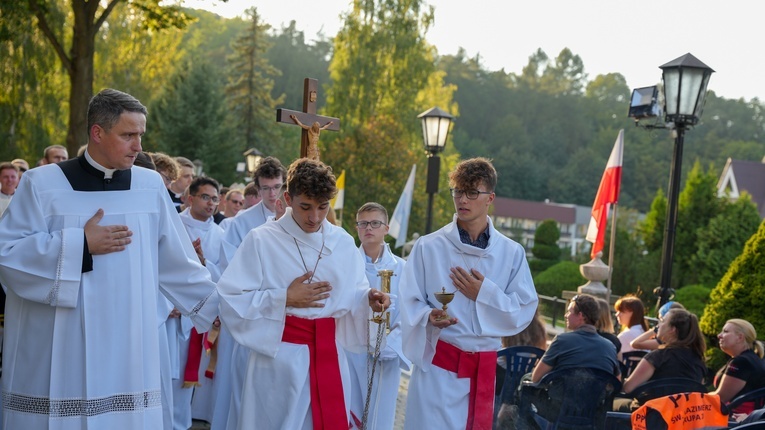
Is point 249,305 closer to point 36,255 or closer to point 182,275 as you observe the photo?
point 182,275

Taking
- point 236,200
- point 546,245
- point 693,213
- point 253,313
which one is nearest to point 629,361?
point 236,200

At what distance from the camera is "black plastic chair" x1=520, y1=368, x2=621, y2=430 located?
6906 millimetres

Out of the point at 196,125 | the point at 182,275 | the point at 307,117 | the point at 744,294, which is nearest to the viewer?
the point at 182,275

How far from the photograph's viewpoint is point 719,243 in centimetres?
2834

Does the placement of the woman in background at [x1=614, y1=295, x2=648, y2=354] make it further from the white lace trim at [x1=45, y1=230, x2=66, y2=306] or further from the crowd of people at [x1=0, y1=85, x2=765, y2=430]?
the white lace trim at [x1=45, y1=230, x2=66, y2=306]

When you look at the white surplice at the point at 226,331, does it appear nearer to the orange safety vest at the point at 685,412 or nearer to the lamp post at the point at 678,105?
the orange safety vest at the point at 685,412

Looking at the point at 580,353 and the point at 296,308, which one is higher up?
the point at 296,308

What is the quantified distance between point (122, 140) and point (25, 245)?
2.16 ft

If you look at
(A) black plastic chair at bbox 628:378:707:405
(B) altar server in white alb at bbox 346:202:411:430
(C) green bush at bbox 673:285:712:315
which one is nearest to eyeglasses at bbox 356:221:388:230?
(B) altar server in white alb at bbox 346:202:411:430

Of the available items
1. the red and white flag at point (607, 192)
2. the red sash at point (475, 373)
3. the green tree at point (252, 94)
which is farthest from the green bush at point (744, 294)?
the green tree at point (252, 94)

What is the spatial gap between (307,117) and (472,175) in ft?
6.13

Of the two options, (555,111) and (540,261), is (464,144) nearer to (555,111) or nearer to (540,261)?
(555,111)

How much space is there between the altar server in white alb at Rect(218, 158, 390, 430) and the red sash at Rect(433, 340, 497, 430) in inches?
24.9

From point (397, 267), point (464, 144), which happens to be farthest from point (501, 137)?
point (397, 267)
